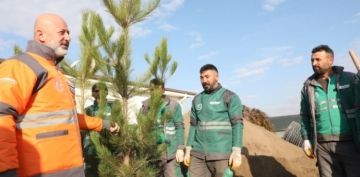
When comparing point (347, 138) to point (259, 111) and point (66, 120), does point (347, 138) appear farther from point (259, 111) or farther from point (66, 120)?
point (259, 111)

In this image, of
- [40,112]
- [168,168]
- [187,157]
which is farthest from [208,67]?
[40,112]

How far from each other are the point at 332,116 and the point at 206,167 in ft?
5.47

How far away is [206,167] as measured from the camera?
500 centimetres

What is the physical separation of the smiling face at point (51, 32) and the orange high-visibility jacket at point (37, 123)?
0.06m

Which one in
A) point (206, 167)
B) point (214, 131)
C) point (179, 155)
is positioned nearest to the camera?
point (214, 131)

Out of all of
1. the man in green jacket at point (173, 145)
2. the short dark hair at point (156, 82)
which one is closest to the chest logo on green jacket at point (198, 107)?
the man in green jacket at point (173, 145)

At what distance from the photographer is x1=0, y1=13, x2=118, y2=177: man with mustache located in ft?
6.97

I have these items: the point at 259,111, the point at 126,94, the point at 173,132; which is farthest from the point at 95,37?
the point at 259,111

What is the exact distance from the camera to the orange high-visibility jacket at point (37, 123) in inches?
83.0

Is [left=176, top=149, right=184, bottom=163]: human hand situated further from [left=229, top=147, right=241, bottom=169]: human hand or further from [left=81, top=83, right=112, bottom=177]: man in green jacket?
[left=81, top=83, right=112, bottom=177]: man in green jacket

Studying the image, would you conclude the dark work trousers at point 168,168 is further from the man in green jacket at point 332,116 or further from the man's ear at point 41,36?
the man's ear at point 41,36

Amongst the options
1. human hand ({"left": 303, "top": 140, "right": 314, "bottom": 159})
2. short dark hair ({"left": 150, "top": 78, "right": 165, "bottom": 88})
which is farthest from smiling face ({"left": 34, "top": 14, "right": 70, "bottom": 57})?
human hand ({"left": 303, "top": 140, "right": 314, "bottom": 159})

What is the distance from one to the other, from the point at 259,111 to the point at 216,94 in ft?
32.7

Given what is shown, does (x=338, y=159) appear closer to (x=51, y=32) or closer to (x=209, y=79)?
(x=209, y=79)
